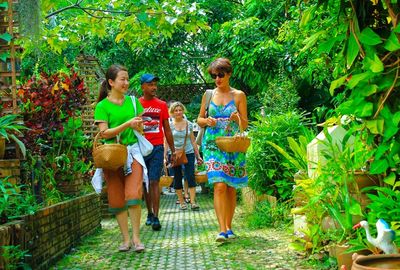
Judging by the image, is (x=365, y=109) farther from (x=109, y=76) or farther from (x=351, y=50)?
(x=109, y=76)

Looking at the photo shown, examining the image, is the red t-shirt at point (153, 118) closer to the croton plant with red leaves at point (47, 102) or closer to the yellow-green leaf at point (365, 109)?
the croton plant with red leaves at point (47, 102)

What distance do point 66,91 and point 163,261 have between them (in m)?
2.86

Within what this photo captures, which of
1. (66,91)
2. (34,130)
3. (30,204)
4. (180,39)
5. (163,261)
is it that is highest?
(180,39)

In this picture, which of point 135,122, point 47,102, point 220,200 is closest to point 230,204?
point 220,200

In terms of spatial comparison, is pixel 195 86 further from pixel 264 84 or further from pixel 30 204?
pixel 30 204

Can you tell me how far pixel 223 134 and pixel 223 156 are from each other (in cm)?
23

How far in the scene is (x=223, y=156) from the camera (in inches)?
246

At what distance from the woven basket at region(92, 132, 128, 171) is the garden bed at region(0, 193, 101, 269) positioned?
1.82 feet

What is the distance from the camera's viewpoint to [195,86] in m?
19.2

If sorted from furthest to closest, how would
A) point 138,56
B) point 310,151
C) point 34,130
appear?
1. point 138,56
2. point 34,130
3. point 310,151

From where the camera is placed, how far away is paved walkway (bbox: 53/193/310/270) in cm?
505

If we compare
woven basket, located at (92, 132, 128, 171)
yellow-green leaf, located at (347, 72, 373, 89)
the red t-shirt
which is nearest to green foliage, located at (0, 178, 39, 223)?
woven basket, located at (92, 132, 128, 171)

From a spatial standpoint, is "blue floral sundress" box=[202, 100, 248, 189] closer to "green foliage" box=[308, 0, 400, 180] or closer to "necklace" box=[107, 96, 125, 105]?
"necklace" box=[107, 96, 125, 105]

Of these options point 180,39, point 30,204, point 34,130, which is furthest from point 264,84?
point 30,204
